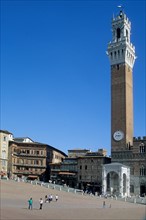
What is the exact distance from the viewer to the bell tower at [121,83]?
303 ft

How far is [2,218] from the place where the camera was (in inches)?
1369

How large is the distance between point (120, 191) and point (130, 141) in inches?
504

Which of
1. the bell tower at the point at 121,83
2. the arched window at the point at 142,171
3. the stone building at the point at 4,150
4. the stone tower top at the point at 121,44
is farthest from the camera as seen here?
the stone building at the point at 4,150

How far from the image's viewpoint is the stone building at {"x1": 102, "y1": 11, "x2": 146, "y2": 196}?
89.2m

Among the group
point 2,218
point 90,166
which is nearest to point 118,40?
point 90,166

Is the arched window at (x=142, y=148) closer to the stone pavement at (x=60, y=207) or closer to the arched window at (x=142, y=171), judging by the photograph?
the arched window at (x=142, y=171)

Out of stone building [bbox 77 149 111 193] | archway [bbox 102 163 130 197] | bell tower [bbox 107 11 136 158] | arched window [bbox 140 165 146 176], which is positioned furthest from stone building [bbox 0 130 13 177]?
arched window [bbox 140 165 146 176]

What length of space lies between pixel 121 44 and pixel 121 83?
10279mm

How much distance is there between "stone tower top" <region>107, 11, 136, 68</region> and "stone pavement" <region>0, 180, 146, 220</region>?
38.9 m

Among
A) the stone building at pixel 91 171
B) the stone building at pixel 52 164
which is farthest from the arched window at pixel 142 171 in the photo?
the stone building at pixel 52 164

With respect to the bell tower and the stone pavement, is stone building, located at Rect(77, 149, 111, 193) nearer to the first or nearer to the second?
the bell tower

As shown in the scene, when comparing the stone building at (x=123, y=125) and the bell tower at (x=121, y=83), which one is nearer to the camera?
the stone building at (x=123, y=125)

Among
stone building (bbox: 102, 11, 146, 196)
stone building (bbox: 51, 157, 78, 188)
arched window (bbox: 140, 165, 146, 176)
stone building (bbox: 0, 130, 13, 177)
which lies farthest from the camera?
stone building (bbox: 51, 157, 78, 188)

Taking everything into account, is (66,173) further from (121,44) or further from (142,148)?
(121,44)
